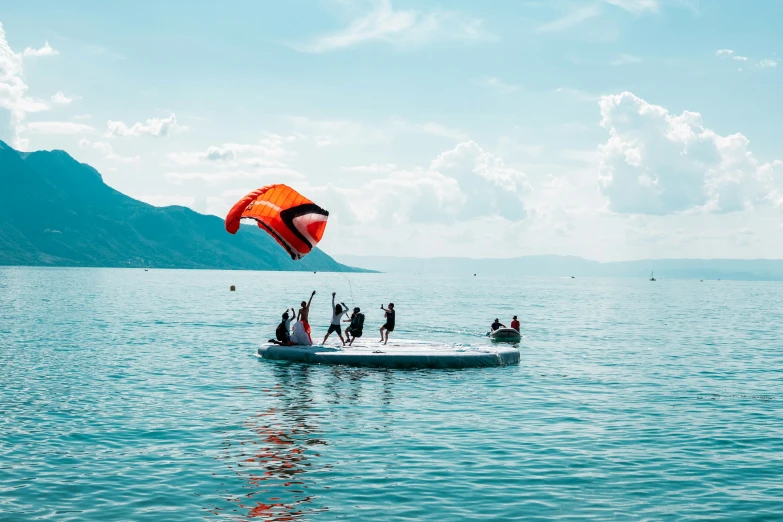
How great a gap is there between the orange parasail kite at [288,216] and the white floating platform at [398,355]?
527cm

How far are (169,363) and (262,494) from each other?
23794mm

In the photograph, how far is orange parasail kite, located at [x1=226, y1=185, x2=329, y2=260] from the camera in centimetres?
3519

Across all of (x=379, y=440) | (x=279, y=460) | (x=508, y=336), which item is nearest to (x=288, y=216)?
(x=379, y=440)

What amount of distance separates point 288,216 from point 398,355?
876 cm

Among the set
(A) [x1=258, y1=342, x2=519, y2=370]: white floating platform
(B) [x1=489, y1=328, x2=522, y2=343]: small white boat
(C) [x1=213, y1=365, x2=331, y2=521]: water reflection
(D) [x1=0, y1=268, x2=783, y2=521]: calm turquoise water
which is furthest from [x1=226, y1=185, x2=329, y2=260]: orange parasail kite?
(B) [x1=489, y1=328, x2=522, y2=343]: small white boat

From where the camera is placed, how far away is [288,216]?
3528 cm

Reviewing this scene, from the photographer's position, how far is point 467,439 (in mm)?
21172

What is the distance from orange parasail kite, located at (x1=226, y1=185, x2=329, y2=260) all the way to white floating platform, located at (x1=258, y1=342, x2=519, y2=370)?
527 centimetres

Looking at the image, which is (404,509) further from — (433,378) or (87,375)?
(87,375)

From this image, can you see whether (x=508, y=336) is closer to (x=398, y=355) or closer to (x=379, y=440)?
(x=398, y=355)

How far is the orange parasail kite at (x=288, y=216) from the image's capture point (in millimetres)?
35188

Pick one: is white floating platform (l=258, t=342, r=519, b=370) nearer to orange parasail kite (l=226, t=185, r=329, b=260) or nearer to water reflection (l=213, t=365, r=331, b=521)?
orange parasail kite (l=226, t=185, r=329, b=260)

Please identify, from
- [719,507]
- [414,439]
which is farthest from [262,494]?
[719,507]

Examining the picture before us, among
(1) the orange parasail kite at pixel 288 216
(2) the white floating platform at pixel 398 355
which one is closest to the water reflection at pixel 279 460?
(2) the white floating platform at pixel 398 355
